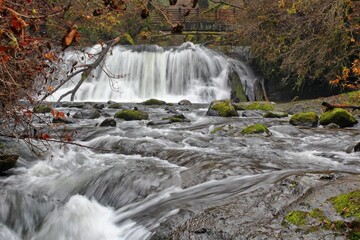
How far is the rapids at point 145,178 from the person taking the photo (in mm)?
4406

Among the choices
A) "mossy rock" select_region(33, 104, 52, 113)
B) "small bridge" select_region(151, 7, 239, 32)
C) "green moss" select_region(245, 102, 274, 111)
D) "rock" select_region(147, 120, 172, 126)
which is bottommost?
"rock" select_region(147, 120, 172, 126)

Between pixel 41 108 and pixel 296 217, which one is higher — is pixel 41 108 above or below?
above

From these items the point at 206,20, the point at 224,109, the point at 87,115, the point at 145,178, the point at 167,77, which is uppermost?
the point at 206,20

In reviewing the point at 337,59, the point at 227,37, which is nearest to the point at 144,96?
the point at 227,37

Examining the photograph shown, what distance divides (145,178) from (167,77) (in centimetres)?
1544

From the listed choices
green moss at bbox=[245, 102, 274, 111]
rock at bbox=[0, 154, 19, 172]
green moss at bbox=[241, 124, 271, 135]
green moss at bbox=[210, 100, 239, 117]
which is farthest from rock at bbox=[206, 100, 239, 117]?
rock at bbox=[0, 154, 19, 172]

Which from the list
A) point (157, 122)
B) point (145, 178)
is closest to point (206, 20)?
point (157, 122)

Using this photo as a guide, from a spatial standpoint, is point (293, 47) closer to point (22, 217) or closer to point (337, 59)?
point (337, 59)

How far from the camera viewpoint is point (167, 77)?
813 inches

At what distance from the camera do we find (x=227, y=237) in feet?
10.8

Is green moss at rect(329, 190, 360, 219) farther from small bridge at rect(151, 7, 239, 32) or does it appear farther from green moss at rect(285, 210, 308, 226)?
small bridge at rect(151, 7, 239, 32)

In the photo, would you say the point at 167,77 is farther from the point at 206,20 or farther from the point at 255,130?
the point at 255,130

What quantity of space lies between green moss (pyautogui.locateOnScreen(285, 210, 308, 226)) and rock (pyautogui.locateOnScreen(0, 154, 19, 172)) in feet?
15.8

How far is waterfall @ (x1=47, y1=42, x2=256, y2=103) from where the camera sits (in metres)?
20.0
